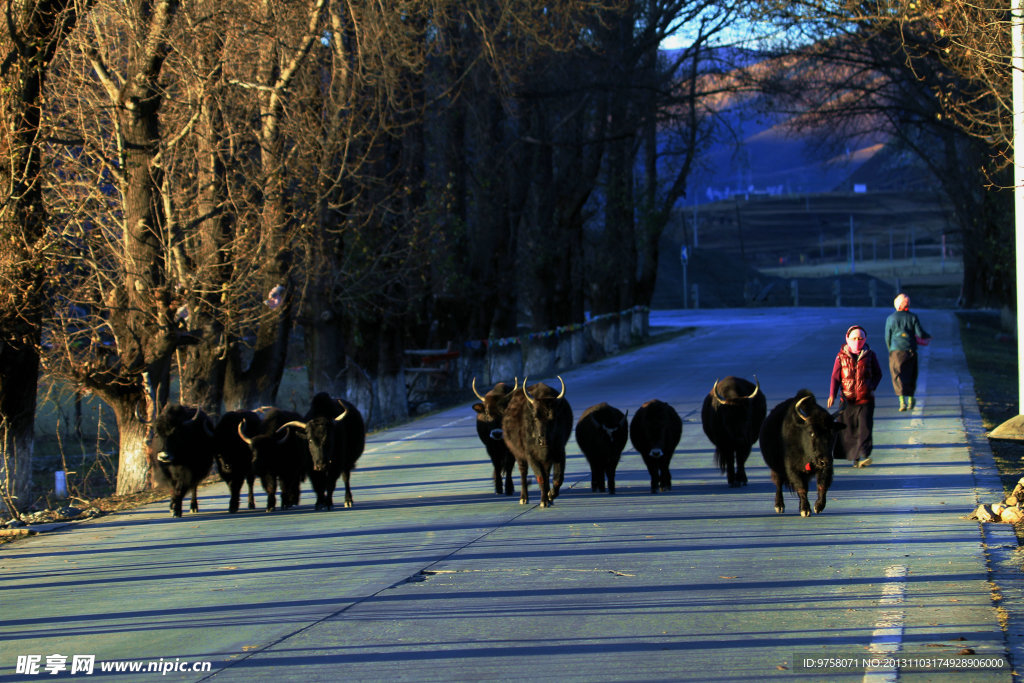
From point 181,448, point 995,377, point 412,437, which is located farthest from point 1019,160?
point 995,377

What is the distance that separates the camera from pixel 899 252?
127 m

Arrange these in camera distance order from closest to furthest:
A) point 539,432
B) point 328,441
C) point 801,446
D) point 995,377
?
point 801,446 → point 539,432 → point 328,441 → point 995,377

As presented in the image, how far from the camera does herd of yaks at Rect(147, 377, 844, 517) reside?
11773 mm

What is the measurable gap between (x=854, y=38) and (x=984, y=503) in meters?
17.0

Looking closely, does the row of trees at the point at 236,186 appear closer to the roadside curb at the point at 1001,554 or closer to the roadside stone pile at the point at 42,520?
the roadside stone pile at the point at 42,520

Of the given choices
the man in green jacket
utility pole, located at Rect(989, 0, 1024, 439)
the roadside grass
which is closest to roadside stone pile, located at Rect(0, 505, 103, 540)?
the roadside grass

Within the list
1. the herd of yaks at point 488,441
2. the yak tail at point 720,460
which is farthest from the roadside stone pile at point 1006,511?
the yak tail at point 720,460

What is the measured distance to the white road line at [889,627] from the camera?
6254mm

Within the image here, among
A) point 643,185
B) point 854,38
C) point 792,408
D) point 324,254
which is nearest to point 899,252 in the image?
point 643,185

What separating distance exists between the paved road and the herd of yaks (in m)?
0.34

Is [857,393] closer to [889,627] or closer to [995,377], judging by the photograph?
[889,627]

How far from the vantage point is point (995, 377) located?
2598 cm

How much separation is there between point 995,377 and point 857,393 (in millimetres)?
14139

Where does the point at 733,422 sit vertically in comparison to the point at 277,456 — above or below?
above
